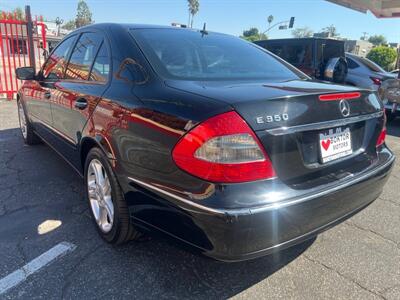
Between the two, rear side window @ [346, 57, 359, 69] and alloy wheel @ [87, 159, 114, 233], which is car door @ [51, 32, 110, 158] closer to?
alloy wheel @ [87, 159, 114, 233]

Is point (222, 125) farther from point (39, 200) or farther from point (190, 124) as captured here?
point (39, 200)

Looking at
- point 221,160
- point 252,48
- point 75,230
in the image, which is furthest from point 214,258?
point 252,48

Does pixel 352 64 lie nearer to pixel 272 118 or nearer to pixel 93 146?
pixel 93 146

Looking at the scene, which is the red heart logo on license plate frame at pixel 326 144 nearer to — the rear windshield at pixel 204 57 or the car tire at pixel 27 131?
the rear windshield at pixel 204 57

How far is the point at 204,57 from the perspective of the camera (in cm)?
266

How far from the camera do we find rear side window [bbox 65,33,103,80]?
9.41ft

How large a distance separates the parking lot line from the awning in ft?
51.8

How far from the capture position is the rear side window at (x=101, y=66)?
8.41 feet

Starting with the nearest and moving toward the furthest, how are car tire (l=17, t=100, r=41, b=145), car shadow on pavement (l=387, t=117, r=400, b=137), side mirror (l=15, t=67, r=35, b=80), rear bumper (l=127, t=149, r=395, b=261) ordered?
rear bumper (l=127, t=149, r=395, b=261) → side mirror (l=15, t=67, r=35, b=80) → car tire (l=17, t=100, r=41, b=145) → car shadow on pavement (l=387, t=117, r=400, b=137)

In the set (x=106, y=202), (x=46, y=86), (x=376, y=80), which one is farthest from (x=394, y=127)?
(x=106, y=202)

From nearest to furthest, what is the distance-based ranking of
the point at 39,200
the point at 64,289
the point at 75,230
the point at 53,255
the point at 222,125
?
1. the point at 222,125
2. the point at 64,289
3. the point at 53,255
4. the point at 75,230
5. the point at 39,200

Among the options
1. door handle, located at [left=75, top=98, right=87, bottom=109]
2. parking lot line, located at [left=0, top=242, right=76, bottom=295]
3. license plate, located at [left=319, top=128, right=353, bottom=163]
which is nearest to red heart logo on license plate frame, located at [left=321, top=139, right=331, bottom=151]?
license plate, located at [left=319, top=128, right=353, bottom=163]

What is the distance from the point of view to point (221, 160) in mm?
1693

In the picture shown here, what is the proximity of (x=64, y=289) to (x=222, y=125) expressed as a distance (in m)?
1.38
